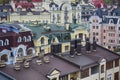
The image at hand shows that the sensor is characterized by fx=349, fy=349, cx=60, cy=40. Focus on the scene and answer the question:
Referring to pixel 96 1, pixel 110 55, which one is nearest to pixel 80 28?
pixel 110 55

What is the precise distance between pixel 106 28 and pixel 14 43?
118ft

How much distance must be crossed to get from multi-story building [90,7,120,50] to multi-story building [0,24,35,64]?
31981 mm

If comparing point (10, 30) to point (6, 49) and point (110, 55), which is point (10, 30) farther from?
point (110, 55)

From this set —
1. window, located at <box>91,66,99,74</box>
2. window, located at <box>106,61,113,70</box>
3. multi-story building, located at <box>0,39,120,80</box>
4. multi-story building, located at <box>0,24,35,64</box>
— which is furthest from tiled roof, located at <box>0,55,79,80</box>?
multi-story building, located at <box>0,24,35,64</box>

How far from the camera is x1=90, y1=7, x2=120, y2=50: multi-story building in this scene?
80562mm

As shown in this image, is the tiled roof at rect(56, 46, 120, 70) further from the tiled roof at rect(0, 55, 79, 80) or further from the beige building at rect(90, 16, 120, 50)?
the beige building at rect(90, 16, 120, 50)

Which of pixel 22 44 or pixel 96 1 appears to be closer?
pixel 22 44

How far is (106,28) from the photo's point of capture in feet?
270

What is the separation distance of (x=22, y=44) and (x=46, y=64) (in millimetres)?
15501

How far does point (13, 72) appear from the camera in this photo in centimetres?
3369

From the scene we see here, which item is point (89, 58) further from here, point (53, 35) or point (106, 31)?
point (106, 31)

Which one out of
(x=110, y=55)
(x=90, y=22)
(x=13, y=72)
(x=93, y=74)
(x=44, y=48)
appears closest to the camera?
(x=13, y=72)

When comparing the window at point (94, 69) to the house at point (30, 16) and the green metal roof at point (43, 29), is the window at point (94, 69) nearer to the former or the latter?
the green metal roof at point (43, 29)

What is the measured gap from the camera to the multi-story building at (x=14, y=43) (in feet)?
164
